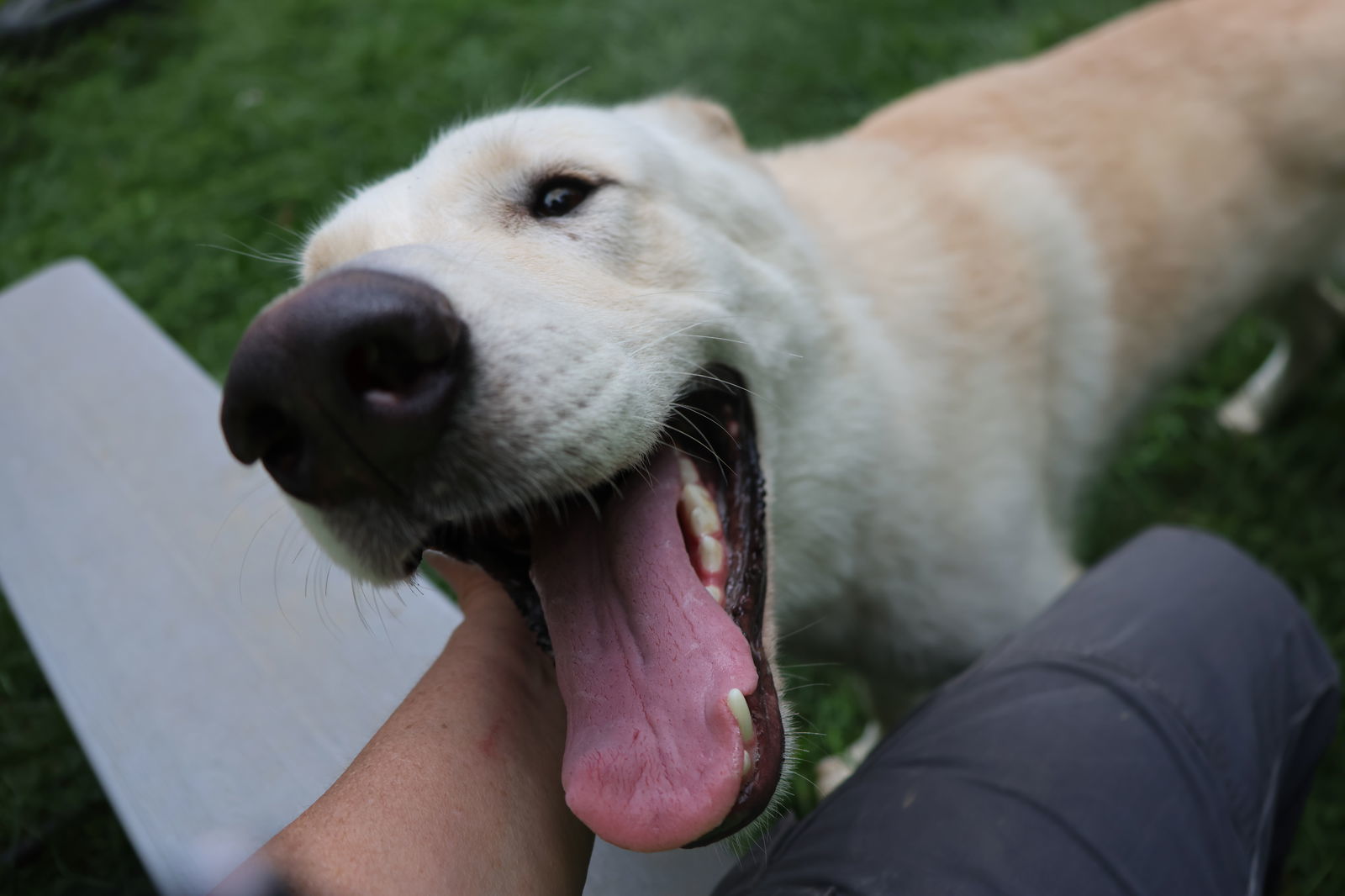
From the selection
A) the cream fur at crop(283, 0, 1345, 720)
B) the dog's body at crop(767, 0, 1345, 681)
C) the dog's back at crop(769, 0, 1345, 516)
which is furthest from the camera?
the dog's back at crop(769, 0, 1345, 516)

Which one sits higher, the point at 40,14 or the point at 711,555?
the point at 711,555

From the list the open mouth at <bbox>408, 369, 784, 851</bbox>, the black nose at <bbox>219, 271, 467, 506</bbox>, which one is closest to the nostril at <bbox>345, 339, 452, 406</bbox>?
the black nose at <bbox>219, 271, 467, 506</bbox>

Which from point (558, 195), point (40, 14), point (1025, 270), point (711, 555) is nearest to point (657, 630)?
point (711, 555)

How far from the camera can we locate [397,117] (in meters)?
4.96

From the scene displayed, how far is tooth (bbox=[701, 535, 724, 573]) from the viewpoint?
1409mm

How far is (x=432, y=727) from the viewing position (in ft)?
4.03

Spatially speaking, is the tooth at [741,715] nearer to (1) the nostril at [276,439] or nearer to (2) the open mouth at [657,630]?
(2) the open mouth at [657,630]

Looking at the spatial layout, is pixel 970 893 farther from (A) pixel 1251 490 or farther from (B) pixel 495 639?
(A) pixel 1251 490

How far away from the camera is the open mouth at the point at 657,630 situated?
1.15m

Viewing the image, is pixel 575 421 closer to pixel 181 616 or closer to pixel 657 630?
pixel 657 630

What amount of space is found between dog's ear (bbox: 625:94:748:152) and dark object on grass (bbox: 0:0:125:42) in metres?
5.80

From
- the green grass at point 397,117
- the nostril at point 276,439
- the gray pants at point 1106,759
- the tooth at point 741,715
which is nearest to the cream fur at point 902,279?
the nostril at point 276,439

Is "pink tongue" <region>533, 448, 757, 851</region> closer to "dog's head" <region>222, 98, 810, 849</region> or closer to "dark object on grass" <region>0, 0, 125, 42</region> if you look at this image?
"dog's head" <region>222, 98, 810, 849</region>

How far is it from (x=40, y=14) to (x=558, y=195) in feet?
20.8
